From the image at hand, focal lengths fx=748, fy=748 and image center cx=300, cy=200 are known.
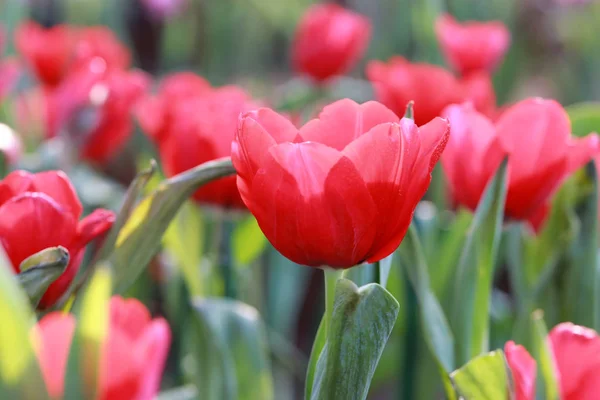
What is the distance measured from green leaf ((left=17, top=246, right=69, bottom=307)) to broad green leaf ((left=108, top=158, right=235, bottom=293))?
0.08m

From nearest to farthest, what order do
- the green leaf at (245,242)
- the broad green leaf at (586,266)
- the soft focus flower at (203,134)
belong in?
1. the broad green leaf at (586,266)
2. the soft focus flower at (203,134)
3. the green leaf at (245,242)

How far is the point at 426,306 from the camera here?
52 centimetres

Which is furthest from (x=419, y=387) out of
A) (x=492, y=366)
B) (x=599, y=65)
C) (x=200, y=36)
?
(x=200, y=36)

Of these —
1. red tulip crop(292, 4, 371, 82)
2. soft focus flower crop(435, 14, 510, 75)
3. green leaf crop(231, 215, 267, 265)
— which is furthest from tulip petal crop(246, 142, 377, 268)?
red tulip crop(292, 4, 371, 82)

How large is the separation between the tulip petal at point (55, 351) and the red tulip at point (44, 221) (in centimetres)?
12

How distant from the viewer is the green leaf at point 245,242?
2.79ft

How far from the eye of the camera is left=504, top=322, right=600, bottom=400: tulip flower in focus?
1.28 feet

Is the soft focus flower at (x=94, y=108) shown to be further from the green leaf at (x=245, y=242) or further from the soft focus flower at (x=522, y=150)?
the soft focus flower at (x=522, y=150)

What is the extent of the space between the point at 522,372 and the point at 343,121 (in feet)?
0.56

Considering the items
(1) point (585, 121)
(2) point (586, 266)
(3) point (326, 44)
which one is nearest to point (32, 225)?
(2) point (586, 266)

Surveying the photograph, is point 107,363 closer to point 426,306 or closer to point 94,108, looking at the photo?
point 426,306

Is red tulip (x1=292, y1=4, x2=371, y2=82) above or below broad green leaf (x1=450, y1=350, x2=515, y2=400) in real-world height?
above

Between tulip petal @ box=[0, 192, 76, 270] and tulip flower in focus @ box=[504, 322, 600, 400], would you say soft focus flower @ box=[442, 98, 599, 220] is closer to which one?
tulip flower in focus @ box=[504, 322, 600, 400]

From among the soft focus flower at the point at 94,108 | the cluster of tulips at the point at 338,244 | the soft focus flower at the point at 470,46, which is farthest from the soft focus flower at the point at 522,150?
the soft focus flower at the point at 470,46
